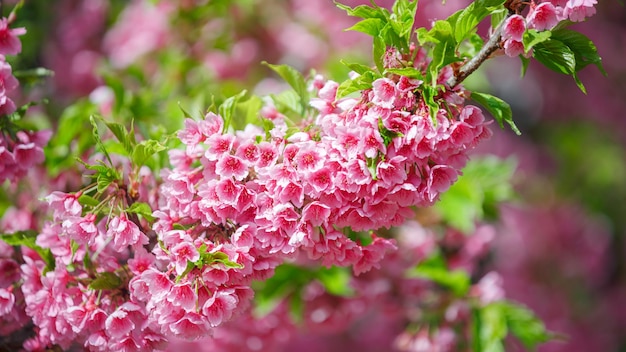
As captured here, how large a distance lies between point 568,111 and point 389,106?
9.78 feet

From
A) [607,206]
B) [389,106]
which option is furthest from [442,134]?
[607,206]

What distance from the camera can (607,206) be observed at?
371 cm

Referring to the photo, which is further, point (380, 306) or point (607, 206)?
point (607, 206)

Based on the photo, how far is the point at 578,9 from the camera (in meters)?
1.11

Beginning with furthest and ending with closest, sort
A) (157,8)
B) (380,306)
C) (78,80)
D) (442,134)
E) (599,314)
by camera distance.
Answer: (599,314) → (78,80) → (157,8) → (380,306) → (442,134)

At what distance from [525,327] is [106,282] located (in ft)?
3.94

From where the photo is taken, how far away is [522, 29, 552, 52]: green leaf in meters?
1.11

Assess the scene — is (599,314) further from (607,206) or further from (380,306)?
(380,306)

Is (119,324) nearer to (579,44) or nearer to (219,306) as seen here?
(219,306)

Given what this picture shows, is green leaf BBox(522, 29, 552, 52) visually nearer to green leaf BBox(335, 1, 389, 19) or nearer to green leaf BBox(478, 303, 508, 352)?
green leaf BBox(335, 1, 389, 19)

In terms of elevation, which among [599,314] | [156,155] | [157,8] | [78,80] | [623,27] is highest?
[156,155]

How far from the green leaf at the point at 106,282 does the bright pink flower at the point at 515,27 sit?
861 mm

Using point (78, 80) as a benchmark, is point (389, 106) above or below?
above

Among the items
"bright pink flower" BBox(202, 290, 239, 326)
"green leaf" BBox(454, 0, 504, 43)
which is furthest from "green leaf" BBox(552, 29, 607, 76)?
"bright pink flower" BBox(202, 290, 239, 326)
